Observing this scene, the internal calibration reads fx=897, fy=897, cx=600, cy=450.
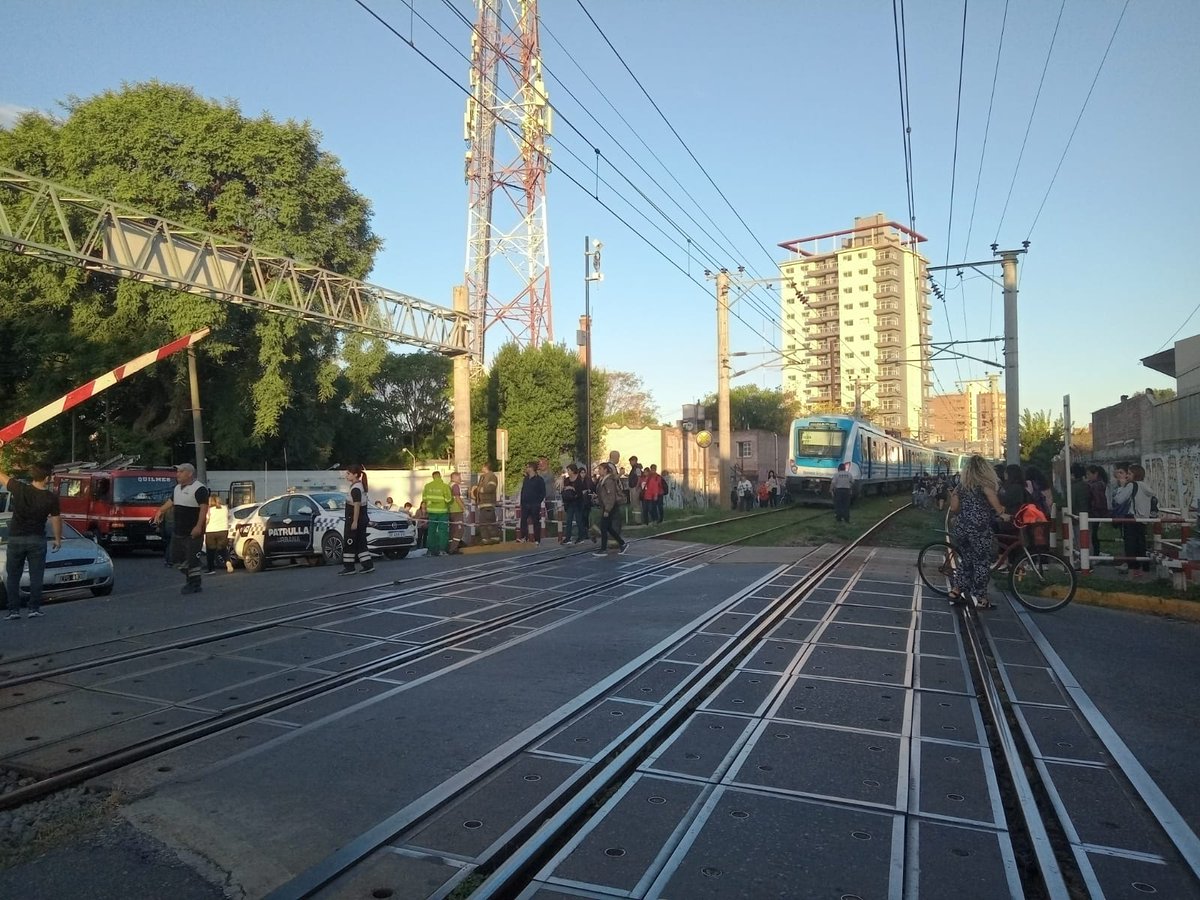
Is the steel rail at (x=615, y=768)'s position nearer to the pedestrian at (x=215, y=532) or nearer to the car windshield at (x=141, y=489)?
the pedestrian at (x=215, y=532)

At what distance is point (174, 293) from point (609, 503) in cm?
2145

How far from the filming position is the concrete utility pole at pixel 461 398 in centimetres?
2230

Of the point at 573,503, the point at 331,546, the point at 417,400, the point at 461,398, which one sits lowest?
the point at 331,546

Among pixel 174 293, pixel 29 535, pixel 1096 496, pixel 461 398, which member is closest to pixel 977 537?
pixel 1096 496

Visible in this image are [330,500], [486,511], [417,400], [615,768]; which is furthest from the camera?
[417,400]

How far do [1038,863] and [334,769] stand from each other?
3.42 metres

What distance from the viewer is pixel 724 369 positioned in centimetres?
3173

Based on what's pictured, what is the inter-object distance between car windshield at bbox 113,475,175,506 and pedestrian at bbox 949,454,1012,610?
19.5 metres

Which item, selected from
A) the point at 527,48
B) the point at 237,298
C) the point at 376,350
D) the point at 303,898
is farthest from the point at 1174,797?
the point at 527,48

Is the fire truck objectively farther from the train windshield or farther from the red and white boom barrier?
the train windshield

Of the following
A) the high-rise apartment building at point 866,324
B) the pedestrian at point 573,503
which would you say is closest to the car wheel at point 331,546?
the pedestrian at point 573,503

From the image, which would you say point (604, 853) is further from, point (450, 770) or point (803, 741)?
point (803, 741)

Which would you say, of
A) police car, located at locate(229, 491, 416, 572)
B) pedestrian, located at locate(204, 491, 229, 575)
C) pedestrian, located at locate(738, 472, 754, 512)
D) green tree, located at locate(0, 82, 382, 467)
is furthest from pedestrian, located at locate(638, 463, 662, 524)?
green tree, located at locate(0, 82, 382, 467)

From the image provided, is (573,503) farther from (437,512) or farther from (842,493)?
(842,493)
